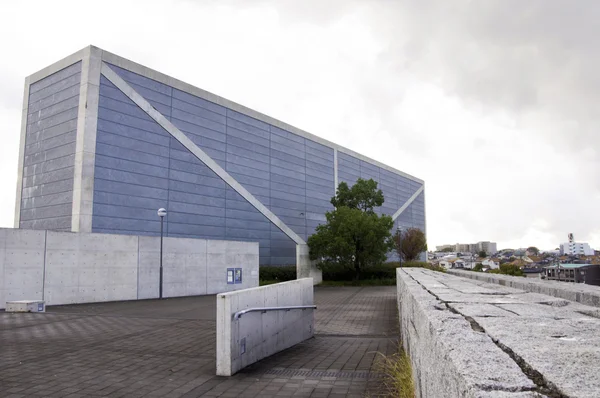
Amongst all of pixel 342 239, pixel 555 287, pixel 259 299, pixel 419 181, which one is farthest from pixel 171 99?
pixel 419 181

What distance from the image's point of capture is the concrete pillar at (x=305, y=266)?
131ft

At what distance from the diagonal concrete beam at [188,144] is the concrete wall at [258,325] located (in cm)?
2464

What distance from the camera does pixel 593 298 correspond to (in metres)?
4.61

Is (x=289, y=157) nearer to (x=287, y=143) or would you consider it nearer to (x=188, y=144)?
(x=287, y=143)

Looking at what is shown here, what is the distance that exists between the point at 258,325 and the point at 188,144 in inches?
1120

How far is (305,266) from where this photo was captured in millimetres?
40594

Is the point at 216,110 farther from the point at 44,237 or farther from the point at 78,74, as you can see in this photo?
the point at 44,237

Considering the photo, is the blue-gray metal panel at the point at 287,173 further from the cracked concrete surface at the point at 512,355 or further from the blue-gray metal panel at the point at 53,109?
the cracked concrete surface at the point at 512,355

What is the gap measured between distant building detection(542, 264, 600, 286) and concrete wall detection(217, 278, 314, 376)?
1447 inches

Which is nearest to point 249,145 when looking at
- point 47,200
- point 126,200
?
point 126,200

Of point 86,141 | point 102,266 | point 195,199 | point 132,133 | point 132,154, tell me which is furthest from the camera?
point 195,199

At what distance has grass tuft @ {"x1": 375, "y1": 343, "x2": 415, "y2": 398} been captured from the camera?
4316 mm

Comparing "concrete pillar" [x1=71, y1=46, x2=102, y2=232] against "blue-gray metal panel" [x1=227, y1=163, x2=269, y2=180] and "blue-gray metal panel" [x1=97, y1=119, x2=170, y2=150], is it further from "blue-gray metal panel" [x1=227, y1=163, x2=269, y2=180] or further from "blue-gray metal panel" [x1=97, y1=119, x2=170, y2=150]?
"blue-gray metal panel" [x1=227, y1=163, x2=269, y2=180]

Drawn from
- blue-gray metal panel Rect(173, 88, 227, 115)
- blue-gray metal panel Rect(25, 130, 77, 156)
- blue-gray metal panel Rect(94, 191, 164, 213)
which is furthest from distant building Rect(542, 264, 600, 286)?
blue-gray metal panel Rect(25, 130, 77, 156)
